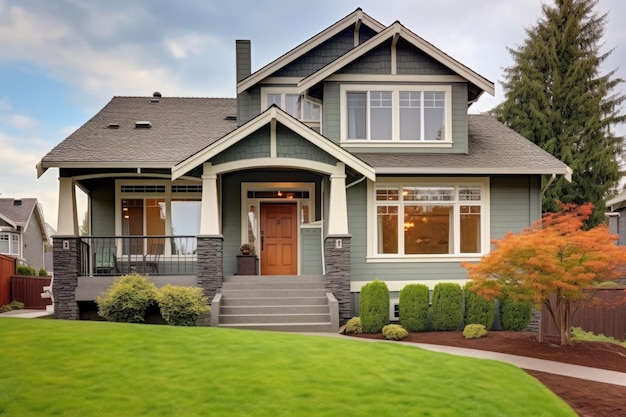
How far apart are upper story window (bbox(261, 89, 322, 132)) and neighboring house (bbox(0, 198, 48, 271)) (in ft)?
77.8

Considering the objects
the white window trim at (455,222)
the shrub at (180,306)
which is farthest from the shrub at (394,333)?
the shrub at (180,306)

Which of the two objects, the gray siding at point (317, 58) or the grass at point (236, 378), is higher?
the gray siding at point (317, 58)

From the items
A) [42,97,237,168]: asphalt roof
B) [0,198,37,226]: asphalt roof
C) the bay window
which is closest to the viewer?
[42,97,237,168]: asphalt roof

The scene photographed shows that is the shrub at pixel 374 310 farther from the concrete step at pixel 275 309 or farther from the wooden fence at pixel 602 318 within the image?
the wooden fence at pixel 602 318

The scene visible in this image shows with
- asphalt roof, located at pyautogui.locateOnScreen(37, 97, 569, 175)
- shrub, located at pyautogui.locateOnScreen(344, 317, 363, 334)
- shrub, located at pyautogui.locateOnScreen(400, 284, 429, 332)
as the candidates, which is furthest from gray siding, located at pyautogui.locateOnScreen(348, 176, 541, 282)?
shrub, located at pyautogui.locateOnScreen(344, 317, 363, 334)

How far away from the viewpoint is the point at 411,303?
12.2 meters

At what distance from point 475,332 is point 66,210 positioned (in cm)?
1015

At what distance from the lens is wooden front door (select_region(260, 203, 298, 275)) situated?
620 inches

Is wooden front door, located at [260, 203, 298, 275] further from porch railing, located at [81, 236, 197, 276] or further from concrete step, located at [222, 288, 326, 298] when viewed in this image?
concrete step, located at [222, 288, 326, 298]

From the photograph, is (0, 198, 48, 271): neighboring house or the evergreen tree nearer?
the evergreen tree

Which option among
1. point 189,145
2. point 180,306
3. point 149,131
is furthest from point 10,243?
point 180,306

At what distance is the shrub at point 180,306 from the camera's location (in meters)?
11.3

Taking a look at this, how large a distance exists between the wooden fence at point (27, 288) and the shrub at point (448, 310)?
606 inches

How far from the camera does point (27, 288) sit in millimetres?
20719
